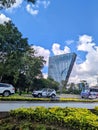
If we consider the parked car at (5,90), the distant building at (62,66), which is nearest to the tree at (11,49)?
the parked car at (5,90)

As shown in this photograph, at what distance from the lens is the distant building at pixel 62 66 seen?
363ft

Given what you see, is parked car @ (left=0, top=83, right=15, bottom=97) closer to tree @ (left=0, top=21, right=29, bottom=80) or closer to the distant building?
tree @ (left=0, top=21, right=29, bottom=80)

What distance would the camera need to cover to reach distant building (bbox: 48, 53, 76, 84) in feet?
363

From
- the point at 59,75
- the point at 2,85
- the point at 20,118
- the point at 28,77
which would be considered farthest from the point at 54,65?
the point at 20,118

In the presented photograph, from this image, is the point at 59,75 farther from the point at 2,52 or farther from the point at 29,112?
the point at 29,112

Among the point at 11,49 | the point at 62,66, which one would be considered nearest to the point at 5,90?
the point at 11,49

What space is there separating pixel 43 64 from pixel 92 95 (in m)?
28.0

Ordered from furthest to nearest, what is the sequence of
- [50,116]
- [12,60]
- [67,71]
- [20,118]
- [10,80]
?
1. [67,71]
2. [10,80]
3. [12,60]
4. [20,118]
5. [50,116]

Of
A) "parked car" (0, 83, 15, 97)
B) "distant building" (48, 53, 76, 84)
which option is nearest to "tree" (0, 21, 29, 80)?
"parked car" (0, 83, 15, 97)

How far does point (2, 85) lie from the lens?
40906mm

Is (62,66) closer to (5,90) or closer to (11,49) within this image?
(11,49)

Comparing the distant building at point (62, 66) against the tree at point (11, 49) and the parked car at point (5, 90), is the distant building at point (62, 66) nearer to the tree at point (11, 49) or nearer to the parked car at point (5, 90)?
the tree at point (11, 49)

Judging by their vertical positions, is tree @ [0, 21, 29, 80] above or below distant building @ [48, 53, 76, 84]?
below

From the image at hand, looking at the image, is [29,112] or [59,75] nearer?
[29,112]
